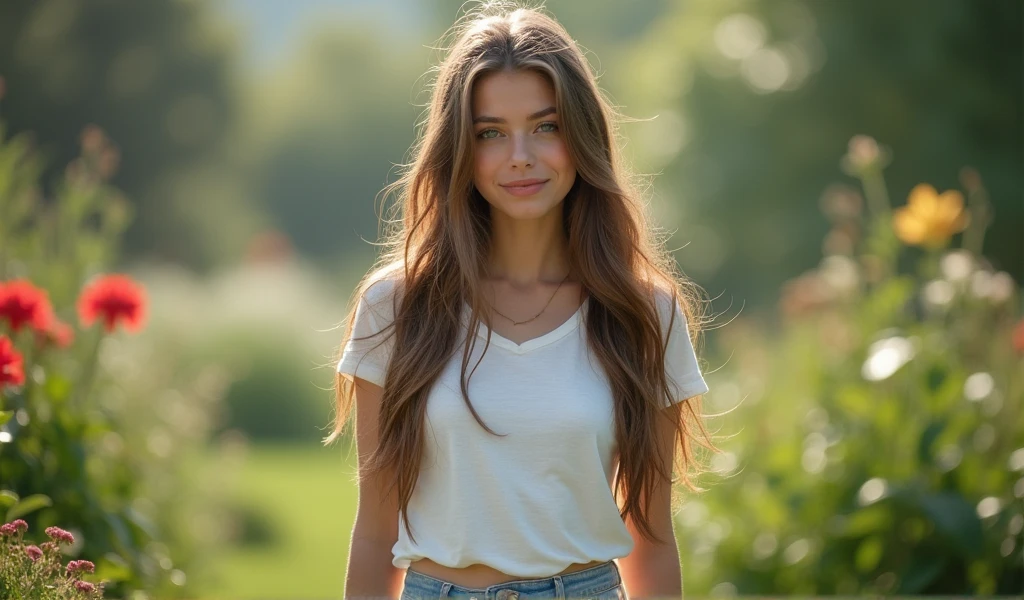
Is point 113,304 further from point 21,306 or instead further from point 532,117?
point 532,117

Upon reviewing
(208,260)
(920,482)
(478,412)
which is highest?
(478,412)

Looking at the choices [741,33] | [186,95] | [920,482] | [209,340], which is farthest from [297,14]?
[920,482]

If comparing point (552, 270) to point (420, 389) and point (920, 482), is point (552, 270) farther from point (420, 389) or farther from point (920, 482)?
point (920, 482)

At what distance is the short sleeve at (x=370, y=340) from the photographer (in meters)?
2.45

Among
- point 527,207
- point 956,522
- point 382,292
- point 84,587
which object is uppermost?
point 527,207

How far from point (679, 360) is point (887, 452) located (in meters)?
2.13

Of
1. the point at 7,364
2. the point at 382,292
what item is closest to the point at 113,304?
the point at 7,364

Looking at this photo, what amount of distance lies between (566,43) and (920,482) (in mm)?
2447

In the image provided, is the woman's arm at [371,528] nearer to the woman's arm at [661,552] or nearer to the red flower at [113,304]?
the woman's arm at [661,552]

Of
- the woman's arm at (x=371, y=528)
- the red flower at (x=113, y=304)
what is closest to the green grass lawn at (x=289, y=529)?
the red flower at (x=113, y=304)

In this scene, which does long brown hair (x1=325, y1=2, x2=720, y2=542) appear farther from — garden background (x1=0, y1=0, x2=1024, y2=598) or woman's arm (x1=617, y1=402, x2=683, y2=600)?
garden background (x1=0, y1=0, x2=1024, y2=598)

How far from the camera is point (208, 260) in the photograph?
27.0m

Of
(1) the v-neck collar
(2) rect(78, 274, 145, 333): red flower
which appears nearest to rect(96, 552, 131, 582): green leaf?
(2) rect(78, 274, 145, 333): red flower

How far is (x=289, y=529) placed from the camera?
8.34m
